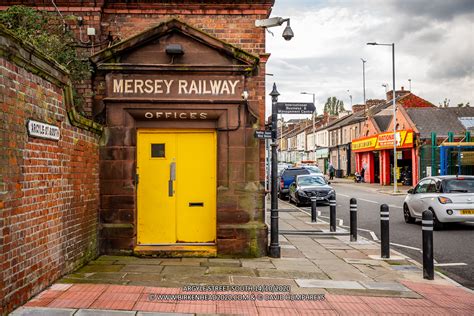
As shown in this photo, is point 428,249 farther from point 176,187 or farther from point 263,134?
point 176,187

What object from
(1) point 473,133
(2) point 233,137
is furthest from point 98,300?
(1) point 473,133

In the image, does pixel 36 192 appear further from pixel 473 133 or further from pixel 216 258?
pixel 473 133

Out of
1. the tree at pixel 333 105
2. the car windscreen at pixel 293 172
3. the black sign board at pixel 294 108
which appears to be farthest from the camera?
the tree at pixel 333 105

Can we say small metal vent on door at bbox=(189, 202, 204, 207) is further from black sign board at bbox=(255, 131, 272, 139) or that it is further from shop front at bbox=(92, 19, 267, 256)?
black sign board at bbox=(255, 131, 272, 139)

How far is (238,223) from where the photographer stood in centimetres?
905

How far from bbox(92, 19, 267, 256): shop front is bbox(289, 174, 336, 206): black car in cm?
1344

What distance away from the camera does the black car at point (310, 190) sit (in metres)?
22.4

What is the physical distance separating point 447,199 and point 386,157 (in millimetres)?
29199

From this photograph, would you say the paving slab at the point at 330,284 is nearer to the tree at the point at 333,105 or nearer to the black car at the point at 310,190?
the black car at the point at 310,190

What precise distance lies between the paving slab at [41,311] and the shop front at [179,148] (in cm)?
352

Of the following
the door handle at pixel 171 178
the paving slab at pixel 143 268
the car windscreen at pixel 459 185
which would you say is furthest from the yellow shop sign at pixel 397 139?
the paving slab at pixel 143 268

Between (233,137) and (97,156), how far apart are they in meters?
2.60

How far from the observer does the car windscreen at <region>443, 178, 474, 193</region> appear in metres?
13.6

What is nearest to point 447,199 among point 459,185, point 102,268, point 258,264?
point 459,185
